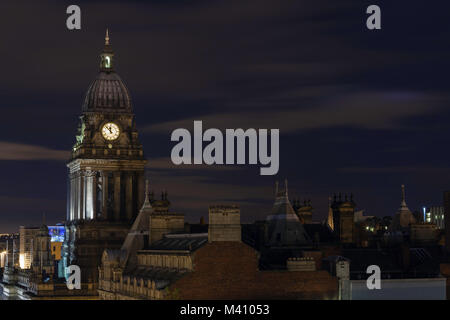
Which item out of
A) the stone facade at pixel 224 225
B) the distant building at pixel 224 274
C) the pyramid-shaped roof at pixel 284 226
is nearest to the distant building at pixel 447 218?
the pyramid-shaped roof at pixel 284 226

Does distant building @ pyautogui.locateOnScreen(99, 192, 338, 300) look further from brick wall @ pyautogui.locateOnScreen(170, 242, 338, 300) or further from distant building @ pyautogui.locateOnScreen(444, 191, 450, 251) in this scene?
distant building @ pyautogui.locateOnScreen(444, 191, 450, 251)

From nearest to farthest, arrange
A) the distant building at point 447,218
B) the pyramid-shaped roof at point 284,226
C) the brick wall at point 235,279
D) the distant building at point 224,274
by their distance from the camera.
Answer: the brick wall at point 235,279 < the distant building at point 224,274 < the pyramid-shaped roof at point 284,226 < the distant building at point 447,218

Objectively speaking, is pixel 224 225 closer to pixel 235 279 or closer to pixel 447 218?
pixel 235 279

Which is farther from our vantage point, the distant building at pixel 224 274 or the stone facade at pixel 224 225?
the stone facade at pixel 224 225

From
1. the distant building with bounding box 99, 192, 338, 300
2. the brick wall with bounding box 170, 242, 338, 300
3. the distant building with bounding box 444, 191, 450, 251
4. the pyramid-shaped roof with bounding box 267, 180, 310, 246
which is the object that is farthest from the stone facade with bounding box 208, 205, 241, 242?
the distant building with bounding box 444, 191, 450, 251

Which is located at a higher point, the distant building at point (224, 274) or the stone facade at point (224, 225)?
the stone facade at point (224, 225)

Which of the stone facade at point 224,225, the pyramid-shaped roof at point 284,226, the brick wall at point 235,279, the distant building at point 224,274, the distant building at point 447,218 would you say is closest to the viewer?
the brick wall at point 235,279

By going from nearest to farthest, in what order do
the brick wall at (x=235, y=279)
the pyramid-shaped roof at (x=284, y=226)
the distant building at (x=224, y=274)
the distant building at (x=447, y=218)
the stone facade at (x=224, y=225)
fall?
the brick wall at (x=235, y=279) < the distant building at (x=224, y=274) < the stone facade at (x=224, y=225) < the pyramid-shaped roof at (x=284, y=226) < the distant building at (x=447, y=218)

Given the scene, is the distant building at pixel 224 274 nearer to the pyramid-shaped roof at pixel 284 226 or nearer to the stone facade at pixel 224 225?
the stone facade at pixel 224 225

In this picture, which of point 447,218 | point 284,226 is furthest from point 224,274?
point 447,218

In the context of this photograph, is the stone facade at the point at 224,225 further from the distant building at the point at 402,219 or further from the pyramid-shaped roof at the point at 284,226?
the distant building at the point at 402,219

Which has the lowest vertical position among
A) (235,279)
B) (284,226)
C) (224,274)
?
(235,279)

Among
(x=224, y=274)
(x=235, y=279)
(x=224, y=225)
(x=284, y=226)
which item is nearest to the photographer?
(x=224, y=274)
